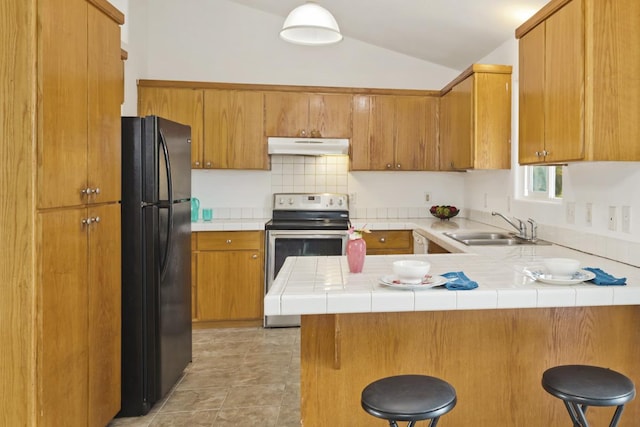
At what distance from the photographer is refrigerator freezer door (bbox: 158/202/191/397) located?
2.60 meters

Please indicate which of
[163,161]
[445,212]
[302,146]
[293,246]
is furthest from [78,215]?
[445,212]

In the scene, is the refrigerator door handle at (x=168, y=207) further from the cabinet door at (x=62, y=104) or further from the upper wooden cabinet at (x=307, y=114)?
the upper wooden cabinet at (x=307, y=114)

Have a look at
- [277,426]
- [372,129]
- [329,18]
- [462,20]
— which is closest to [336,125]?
[372,129]

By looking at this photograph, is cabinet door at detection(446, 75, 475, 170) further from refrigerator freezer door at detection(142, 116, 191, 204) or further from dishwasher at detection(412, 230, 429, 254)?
refrigerator freezer door at detection(142, 116, 191, 204)

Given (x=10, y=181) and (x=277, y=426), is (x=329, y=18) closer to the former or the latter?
(x=10, y=181)

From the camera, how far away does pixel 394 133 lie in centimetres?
442

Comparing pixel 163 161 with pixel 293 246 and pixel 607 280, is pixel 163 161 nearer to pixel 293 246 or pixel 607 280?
pixel 293 246

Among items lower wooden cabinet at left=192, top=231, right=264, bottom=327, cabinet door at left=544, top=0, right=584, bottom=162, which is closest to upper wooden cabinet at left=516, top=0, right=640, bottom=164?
cabinet door at left=544, top=0, right=584, bottom=162

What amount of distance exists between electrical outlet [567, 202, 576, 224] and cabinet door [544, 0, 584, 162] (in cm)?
66

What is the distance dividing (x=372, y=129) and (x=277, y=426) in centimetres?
293

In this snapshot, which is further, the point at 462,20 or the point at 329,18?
the point at 462,20

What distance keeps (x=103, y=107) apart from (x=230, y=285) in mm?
2208

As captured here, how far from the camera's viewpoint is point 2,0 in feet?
5.23

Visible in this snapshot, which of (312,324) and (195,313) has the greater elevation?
→ (312,324)
